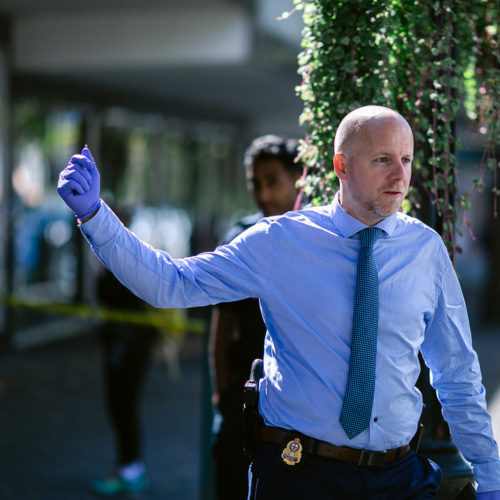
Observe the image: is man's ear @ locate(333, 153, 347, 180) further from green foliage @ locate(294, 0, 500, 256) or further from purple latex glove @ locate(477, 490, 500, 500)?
purple latex glove @ locate(477, 490, 500, 500)

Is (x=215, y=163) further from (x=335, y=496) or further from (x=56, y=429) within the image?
(x=335, y=496)

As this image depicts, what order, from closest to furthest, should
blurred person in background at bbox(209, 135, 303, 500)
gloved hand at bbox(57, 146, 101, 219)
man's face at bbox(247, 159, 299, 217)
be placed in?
gloved hand at bbox(57, 146, 101, 219), blurred person in background at bbox(209, 135, 303, 500), man's face at bbox(247, 159, 299, 217)

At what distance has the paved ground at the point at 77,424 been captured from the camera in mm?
5711

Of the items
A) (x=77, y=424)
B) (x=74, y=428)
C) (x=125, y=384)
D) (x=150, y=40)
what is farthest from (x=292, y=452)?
(x=150, y=40)

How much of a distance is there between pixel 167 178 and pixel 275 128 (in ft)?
12.5

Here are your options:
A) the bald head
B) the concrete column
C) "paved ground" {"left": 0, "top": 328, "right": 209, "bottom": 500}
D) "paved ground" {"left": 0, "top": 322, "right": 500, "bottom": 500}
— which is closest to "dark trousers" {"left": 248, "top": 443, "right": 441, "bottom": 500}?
the bald head

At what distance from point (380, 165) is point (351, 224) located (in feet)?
0.63

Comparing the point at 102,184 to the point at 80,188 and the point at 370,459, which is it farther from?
the point at 370,459

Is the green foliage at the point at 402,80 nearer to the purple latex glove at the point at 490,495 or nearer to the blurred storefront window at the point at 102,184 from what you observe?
the purple latex glove at the point at 490,495

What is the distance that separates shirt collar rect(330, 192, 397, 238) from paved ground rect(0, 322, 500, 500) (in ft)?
7.92

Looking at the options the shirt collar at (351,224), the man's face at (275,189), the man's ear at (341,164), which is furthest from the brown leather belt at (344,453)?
the man's face at (275,189)

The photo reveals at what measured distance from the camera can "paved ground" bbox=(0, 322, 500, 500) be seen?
571cm

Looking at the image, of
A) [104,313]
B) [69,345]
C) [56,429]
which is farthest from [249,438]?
[69,345]

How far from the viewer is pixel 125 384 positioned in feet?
17.9
